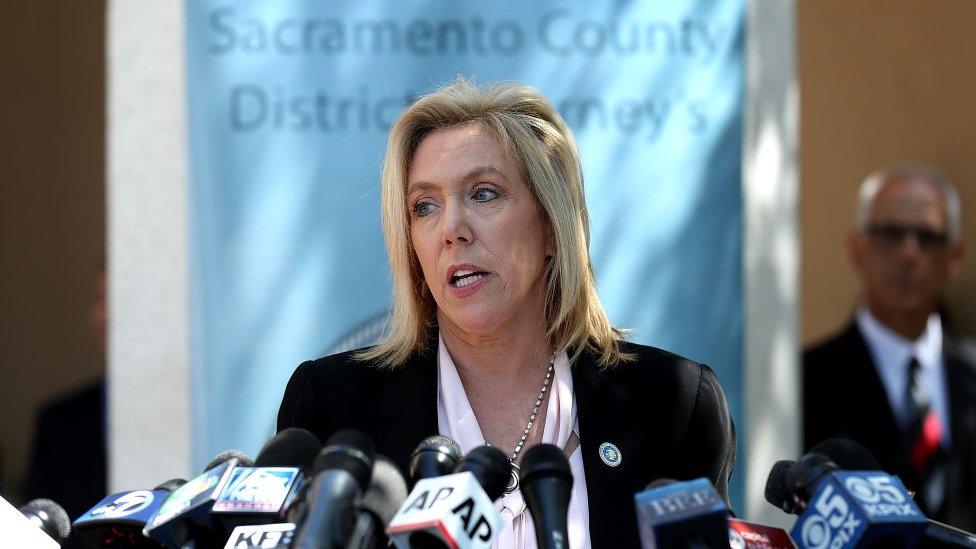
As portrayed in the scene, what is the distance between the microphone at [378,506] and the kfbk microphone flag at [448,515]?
0.15ft

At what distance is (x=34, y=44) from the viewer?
7.54m

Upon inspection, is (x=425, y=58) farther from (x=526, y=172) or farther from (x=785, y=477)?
(x=785, y=477)

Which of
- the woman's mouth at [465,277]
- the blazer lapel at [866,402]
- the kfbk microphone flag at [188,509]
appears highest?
the woman's mouth at [465,277]

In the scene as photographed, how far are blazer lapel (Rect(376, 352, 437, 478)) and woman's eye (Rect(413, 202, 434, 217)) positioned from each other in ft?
1.21

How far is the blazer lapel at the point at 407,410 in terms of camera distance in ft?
10.5

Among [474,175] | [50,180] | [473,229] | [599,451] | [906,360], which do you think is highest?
[474,175]

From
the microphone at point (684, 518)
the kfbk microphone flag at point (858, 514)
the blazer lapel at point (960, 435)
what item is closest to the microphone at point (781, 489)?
the kfbk microphone flag at point (858, 514)

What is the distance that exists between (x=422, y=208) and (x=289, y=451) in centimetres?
118

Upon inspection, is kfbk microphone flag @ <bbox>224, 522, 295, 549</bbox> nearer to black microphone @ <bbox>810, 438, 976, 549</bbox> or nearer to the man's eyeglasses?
black microphone @ <bbox>810, 438, 976, 549</bbox>

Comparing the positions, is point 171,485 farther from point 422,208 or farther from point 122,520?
point 422,208

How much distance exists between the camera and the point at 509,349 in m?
3.45

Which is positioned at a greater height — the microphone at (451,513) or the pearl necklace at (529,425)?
the microphone at (451,513)

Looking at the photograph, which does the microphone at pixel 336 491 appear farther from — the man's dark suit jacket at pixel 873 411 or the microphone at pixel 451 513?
the man's dark suit jacket at pixel 873 411

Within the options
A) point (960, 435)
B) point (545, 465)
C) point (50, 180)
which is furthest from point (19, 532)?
point (50, 180)
